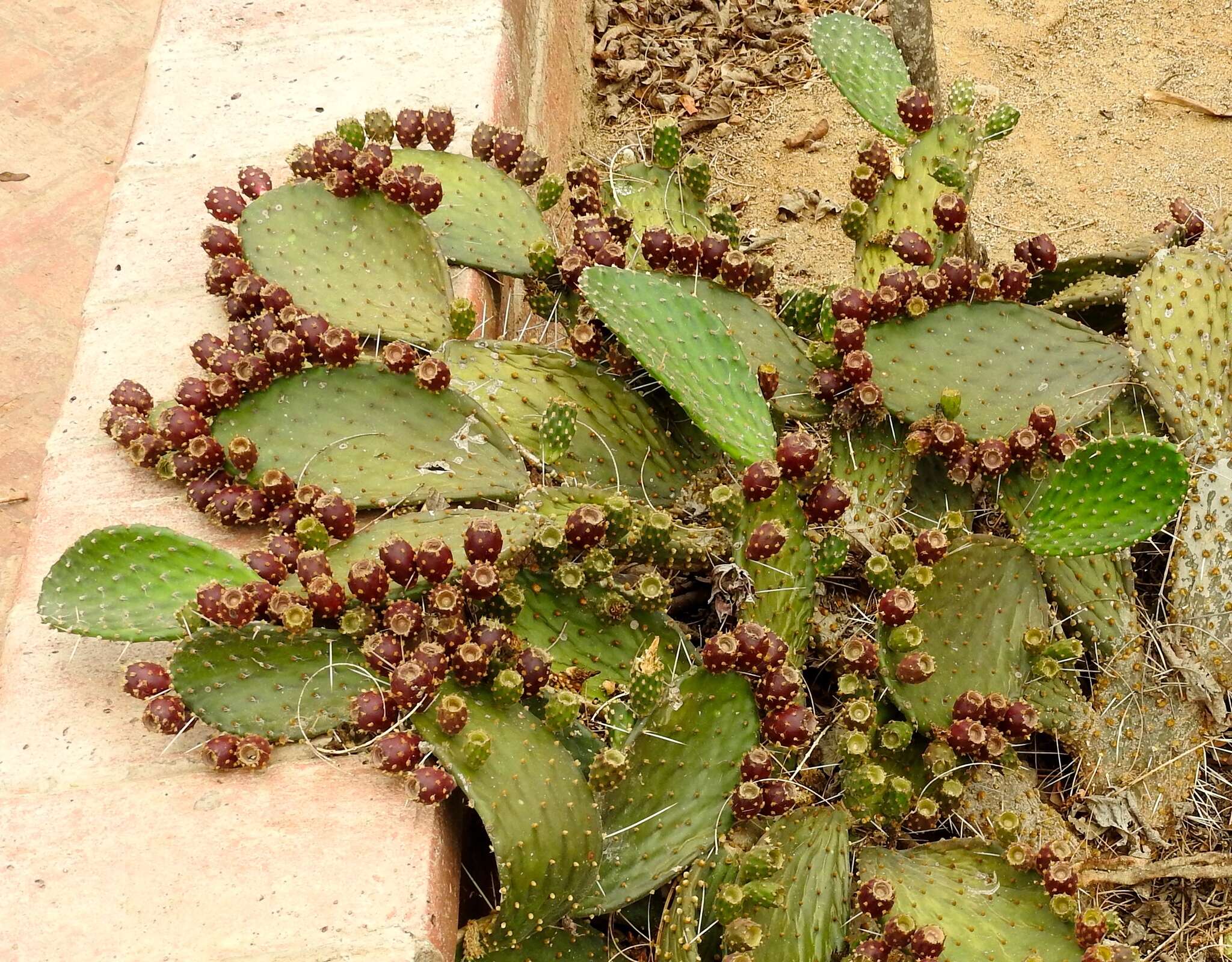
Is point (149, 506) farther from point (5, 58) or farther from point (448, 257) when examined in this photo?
point (5, 58)

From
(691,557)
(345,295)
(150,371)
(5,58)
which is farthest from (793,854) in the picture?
(5,58)

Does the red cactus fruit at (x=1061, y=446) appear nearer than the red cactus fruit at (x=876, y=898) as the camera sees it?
No

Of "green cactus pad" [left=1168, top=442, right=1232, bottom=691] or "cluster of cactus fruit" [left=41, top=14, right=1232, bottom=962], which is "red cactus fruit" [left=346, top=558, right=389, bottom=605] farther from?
"green cactus pad" [left=1168, top=442, right=1232, bottom=691]

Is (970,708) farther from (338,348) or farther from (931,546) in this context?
(338,348)

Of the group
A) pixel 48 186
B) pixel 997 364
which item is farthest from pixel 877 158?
pixel 48 186

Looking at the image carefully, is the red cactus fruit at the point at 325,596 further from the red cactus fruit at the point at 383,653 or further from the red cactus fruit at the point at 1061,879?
the red cactus fruit at the point at 1061,879

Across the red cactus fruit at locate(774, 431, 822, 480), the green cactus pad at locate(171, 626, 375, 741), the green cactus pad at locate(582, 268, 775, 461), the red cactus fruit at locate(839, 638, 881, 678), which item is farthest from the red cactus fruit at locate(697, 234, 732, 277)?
the green cactus pad at locate(171, 626, 375, 741)

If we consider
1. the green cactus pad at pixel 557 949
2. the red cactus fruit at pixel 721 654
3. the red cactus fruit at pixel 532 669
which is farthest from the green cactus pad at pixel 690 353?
the green cactus pad at pixel 557 949
